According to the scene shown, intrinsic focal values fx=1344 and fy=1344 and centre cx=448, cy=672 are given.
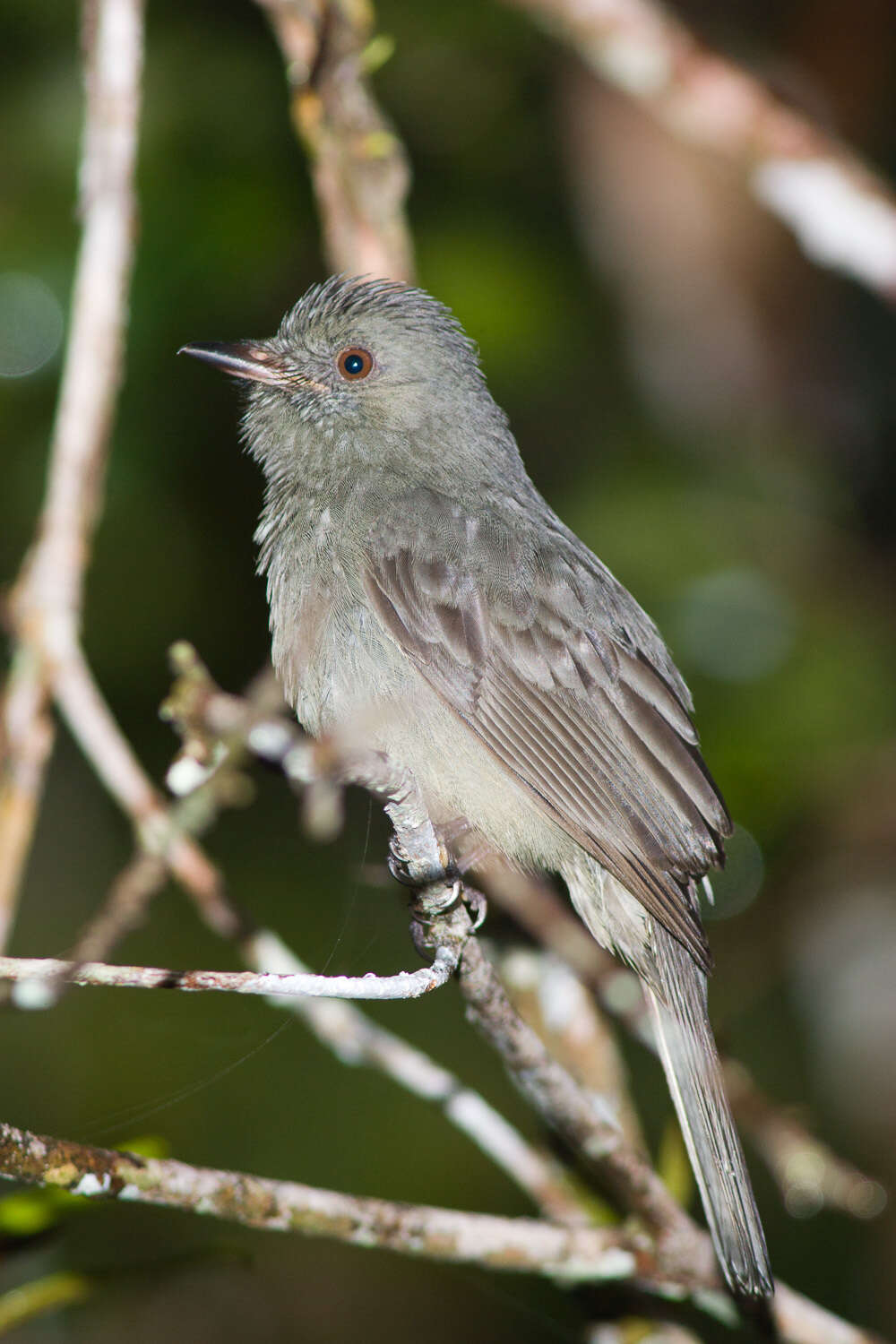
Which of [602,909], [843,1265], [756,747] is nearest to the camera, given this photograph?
[602,909]

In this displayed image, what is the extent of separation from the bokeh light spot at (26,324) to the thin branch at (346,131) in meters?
0.96

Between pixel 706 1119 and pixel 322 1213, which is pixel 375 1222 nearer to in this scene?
pixel 322 1213

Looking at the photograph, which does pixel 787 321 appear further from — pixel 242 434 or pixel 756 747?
pixel 242 434

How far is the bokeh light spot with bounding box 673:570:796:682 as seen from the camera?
4.98 m

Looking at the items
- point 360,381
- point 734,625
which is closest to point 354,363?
point 360,381

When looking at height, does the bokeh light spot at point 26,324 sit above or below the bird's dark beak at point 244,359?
above

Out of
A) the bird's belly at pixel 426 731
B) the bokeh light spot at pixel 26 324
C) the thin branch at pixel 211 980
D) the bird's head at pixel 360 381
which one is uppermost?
the bokeh light spot at pixel 26 324

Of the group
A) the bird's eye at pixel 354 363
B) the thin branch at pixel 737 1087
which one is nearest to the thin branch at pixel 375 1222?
the thin branch at pixel 737 1087

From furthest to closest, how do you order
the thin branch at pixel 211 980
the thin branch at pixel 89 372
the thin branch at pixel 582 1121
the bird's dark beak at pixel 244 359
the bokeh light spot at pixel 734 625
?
the bokeh light spot at pixel 734 625 → the thin branch at pixel 89 372 → the bird's dark beak at pixel 244 359 → the thin branch at pixel 582 1121 → the thin branch at pixel 211 980

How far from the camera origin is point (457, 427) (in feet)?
10.5

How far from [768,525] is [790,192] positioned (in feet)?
5.56

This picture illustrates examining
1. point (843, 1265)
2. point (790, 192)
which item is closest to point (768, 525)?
point (790, 192)

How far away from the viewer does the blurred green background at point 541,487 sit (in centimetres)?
473

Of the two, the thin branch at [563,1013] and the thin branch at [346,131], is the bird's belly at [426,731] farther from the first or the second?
the thin branch at [346,131]
